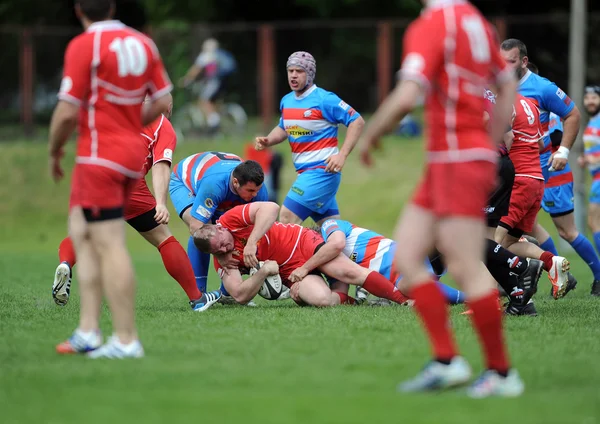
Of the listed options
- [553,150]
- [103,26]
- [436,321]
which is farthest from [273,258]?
[436,321]

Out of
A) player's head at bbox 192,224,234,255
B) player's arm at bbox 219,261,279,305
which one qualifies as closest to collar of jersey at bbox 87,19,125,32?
player's head at bbox 192,224,234,255

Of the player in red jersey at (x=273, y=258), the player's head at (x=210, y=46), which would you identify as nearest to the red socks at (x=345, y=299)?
the player in red jersey at (x=273, y=258)

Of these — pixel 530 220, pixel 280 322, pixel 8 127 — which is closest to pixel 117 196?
pixel 280 322

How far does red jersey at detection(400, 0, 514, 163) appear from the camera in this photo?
457 centimetres

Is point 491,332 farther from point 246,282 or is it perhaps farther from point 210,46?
point 210,46

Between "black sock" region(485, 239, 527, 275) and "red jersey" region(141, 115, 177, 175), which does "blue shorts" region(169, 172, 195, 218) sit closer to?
"red jersey" region(141, 115, 177, 175)

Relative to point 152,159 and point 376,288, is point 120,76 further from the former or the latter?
point 376,288

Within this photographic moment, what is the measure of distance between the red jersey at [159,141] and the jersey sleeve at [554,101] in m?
3.56

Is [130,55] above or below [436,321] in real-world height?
above

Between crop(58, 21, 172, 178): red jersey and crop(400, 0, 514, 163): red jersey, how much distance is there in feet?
5.35

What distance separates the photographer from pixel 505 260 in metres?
7.29

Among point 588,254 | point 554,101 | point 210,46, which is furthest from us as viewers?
point 210,46

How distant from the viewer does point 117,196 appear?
213 inches

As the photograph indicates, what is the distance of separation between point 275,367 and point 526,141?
4173 mm
